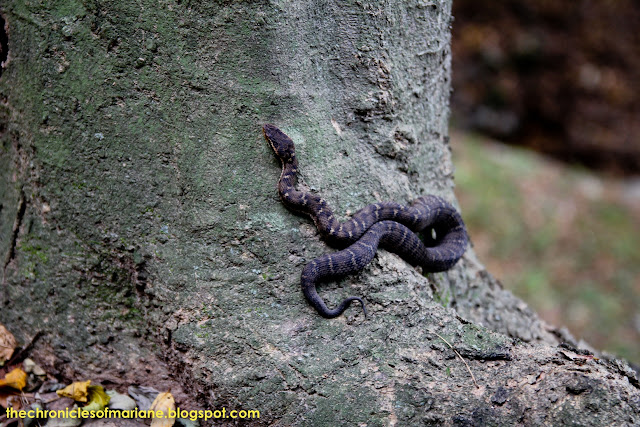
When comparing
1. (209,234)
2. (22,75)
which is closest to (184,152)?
(209,234)

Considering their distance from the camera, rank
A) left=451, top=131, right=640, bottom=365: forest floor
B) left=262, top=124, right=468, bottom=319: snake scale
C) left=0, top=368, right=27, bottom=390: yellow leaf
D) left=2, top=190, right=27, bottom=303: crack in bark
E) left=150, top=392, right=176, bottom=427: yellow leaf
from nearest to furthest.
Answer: left=150, top=392, right=176, bottom=427: yellow leaf → left=262, top=124, right=468, bottom=319: snake scale → left=0, top=368, right=27, bottom=390: yellow leaf → left=2, top=190, right=27, bottom=303: crack in bark → left=451, top=131, right=640, bottom=365: forest floor

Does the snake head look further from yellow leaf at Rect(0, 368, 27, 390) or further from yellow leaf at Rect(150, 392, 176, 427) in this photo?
yellow leaf at Rect(0, 368, 27, 390)

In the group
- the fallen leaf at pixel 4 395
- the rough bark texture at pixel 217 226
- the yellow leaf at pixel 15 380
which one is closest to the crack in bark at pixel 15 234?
the rough bark texture at pixel 217 226

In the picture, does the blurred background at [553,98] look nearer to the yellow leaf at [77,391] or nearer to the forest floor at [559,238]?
the forest floor at [559,238]

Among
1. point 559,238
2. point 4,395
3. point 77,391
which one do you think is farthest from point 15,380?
point 559,238

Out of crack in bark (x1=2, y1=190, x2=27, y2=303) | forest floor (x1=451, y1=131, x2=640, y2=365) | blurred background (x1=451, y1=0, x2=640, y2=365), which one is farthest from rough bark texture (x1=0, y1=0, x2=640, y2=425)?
blurred background (x1=451, y1=0, x2=640, y2=365)
